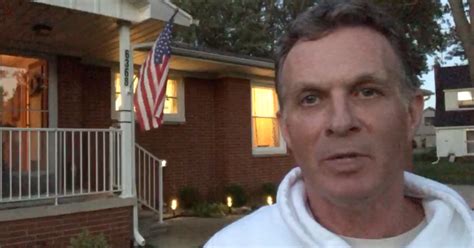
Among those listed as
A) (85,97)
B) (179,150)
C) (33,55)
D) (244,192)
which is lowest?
(244,192)

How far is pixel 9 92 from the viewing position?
28.1 ft

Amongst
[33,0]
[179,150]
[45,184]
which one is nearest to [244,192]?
[179,150]

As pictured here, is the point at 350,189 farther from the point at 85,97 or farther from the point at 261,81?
the point at 261,81

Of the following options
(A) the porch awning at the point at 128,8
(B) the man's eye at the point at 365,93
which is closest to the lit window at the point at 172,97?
(A) the porch awning at the point at 128,8

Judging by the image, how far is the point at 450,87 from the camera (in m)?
32.6

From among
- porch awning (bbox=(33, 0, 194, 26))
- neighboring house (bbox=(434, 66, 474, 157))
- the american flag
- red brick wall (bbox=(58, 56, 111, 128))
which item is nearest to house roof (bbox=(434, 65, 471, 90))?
neighboring house (bbox=(434, 66, 474, 157))

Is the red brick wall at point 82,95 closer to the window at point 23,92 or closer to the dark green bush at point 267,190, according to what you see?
the window at point 23,92

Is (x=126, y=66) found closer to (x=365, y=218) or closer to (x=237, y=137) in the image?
(x=237, y=137)

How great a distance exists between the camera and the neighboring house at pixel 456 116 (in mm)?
31500

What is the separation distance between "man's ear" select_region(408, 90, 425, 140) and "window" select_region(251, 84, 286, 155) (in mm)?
11192

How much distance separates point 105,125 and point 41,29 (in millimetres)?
2623

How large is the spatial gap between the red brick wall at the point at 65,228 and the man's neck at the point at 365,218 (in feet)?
19.7

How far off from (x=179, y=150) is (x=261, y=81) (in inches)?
108

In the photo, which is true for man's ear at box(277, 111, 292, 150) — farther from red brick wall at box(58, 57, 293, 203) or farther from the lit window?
the lit window
